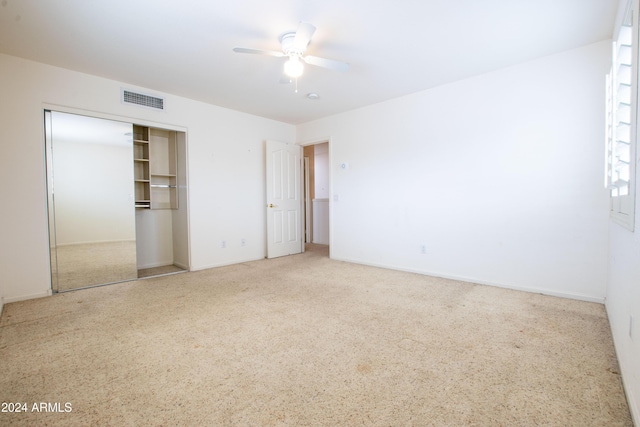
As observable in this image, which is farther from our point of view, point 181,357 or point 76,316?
point 76,316

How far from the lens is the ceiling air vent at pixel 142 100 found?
12.0 ft

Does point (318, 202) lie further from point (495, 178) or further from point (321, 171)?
point (495, 178)

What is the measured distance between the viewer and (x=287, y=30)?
248cm

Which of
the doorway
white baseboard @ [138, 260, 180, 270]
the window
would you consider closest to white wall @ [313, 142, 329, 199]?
the doorway

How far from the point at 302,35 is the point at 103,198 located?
315 cm

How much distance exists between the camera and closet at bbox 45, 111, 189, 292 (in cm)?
326

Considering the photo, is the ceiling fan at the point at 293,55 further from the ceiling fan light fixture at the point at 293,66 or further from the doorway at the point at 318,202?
the doorway at the point at 318,202

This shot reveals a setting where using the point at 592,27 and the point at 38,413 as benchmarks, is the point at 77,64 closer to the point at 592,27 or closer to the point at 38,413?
the point at 38,413

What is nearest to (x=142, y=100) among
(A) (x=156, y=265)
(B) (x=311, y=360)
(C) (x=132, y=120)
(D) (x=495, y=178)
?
(C) (x=132, y=120)

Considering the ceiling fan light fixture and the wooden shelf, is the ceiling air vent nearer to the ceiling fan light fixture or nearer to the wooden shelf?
the wooden shelf

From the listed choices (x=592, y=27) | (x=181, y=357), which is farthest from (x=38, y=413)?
(x=592, y=27)

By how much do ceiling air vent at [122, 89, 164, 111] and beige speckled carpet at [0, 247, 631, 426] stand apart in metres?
2.44

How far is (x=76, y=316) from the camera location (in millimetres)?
2588

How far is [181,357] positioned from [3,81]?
3383mm
